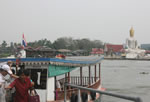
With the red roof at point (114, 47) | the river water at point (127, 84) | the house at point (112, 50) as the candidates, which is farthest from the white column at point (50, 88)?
the red roof at point (114, 47)

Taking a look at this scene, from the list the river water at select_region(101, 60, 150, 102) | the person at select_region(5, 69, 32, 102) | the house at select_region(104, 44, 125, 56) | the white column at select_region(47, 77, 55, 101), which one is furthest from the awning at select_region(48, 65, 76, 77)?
the house at select_region(104, 44, 125, 56)

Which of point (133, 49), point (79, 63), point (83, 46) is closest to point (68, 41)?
point (83, 46)

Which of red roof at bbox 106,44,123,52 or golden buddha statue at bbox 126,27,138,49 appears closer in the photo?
golden buddha statue at bbox 126,27,138,49

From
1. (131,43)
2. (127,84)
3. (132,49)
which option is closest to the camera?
(127,84)

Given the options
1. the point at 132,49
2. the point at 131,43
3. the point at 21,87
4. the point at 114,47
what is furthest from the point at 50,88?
the point at 114,47

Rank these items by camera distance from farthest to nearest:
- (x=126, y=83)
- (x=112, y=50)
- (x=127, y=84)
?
1. (x=112, y=50)
2. (x=126, y=83)
3. (x=127, y=84)

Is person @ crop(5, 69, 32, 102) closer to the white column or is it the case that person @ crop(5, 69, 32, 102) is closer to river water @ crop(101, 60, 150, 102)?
river water @ crop(101, 60, 150, 102)

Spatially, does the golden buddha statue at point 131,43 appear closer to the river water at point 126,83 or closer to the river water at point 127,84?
the river water at point 126,83

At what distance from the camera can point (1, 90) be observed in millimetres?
3873

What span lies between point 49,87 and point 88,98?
3.03m

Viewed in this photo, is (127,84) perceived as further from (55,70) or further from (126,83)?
(55,70)

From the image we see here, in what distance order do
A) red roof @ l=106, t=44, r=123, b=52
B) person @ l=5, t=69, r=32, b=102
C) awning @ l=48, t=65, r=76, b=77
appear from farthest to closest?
1. red roof @ l=106, t=44, r=123, b=52
2. awning @ l=48, t=65, r=76, b=77
3. person @ l=5, t=69, r=32, b=102

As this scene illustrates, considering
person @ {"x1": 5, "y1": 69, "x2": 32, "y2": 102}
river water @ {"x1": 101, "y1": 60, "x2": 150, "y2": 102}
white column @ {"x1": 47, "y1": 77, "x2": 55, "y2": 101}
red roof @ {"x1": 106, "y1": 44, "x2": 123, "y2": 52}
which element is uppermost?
red roof @ {"x1": 106, "y1": 44, "x2": 123, "y2": 52}

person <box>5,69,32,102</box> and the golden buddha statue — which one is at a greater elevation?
the golden buddha statue
